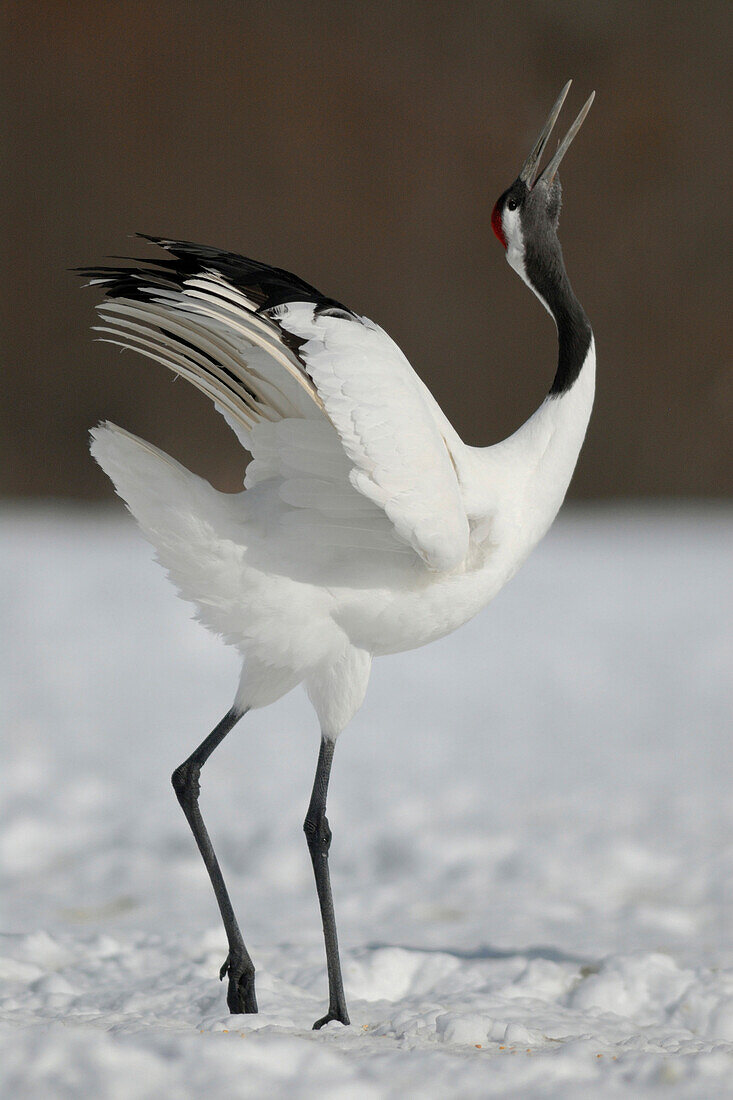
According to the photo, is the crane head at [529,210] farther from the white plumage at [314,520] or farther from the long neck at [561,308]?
the white plumage at [314,520]

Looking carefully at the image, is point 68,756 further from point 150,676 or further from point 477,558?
point 477,558

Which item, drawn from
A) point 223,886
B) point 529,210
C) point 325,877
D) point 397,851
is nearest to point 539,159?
point 529,210

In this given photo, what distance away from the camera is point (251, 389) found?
123 inches

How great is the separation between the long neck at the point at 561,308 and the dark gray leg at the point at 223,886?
1288mm

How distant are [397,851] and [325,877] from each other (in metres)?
1.79

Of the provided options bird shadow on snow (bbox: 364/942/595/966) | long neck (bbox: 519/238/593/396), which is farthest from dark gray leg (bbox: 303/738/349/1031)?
long neck (bbox: 519/238/593/396)

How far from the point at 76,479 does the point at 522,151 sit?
5.70 metres

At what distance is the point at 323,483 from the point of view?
3.05 metres

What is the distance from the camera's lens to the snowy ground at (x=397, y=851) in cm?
240

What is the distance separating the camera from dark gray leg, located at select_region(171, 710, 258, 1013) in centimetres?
332

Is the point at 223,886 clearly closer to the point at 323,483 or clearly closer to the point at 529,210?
the point at 323,483

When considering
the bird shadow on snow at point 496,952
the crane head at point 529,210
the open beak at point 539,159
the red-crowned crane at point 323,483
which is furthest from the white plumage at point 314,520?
the bird shadow on snow at point 496,952

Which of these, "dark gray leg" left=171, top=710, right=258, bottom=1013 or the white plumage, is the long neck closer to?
the white plumage

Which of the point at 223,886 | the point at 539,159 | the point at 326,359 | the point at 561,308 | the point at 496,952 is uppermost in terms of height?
the point at 539,159
